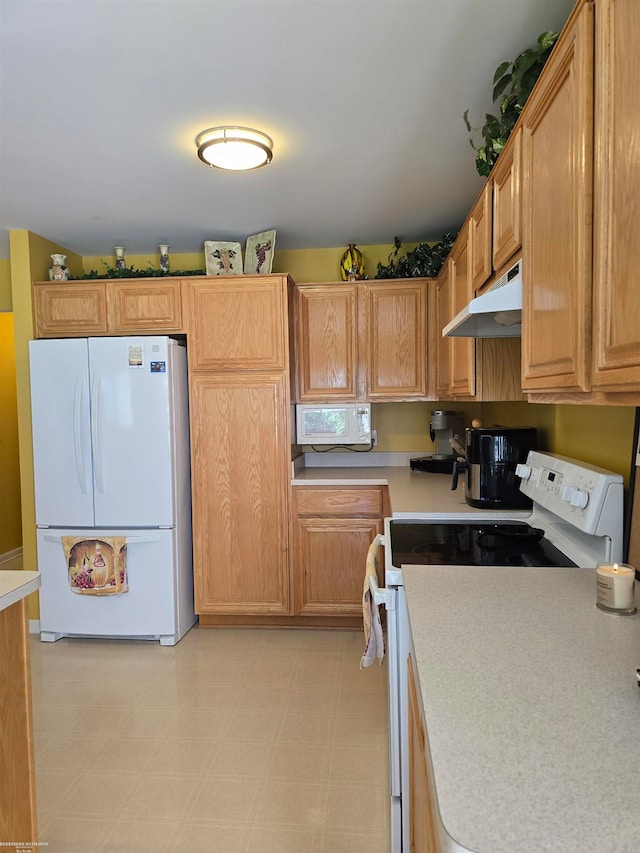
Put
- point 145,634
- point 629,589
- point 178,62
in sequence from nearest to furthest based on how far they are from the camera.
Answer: point 629,589 < point 178,62 < point 145,634

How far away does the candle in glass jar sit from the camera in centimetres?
113

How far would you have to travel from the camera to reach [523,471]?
6.56ft

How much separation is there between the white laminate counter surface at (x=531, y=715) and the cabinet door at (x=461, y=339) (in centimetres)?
126

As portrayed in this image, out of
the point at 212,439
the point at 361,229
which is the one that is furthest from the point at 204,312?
the point at 361,229

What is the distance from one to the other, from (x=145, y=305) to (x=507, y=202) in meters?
2.28

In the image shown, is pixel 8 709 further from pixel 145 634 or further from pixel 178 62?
pixel 178 62

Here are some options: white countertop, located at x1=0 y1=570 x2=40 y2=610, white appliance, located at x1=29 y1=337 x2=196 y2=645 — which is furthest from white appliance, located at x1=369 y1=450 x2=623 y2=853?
white appliance, located at x1=29 y1=337 x2=196 y2=645

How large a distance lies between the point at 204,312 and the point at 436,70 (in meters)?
1.85

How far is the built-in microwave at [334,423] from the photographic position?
11.2 feet

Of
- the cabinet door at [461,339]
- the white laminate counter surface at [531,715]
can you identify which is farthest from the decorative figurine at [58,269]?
Result: the white laminate counter surface at [531,715]

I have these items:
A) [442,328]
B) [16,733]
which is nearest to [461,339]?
[442,328]

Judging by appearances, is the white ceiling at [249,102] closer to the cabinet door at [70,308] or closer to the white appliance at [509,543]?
the cabinet door at [70,308]

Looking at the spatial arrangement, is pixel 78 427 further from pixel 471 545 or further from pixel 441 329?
pixel 471 545

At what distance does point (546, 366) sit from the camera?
121 centimetres
